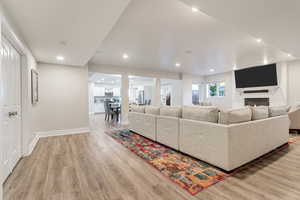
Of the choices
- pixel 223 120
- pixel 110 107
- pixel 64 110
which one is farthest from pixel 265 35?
pixel 110 107

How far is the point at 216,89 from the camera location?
28.9ft

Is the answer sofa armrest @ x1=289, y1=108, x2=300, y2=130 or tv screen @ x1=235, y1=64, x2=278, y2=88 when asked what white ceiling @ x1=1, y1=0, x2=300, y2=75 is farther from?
tv screen @ x1=235, y1=64, x2=278, y2=88

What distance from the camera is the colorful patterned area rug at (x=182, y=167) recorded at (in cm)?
190

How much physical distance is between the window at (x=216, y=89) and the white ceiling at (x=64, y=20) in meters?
7.70

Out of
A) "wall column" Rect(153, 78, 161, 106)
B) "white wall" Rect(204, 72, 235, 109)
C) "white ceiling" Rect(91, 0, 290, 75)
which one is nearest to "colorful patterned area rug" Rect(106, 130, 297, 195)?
"white ceiling" Rect(91, 0, 290, 75)

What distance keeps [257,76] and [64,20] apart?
771 cm

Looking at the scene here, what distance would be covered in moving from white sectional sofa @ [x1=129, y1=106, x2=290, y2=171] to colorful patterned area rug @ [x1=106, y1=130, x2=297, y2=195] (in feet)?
0.35

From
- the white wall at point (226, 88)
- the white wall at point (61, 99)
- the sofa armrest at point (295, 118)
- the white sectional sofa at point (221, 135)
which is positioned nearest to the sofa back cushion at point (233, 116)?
the white sectional sofa at point (221, 135)

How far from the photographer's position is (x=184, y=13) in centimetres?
244

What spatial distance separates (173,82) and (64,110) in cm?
632

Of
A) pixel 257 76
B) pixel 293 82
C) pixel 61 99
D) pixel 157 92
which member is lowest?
pixel 61 99

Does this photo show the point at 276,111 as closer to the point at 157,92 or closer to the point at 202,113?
the point at 202,113

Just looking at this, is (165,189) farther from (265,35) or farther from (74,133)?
(74,133)

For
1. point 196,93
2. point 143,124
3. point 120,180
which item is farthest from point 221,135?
point 196,93
